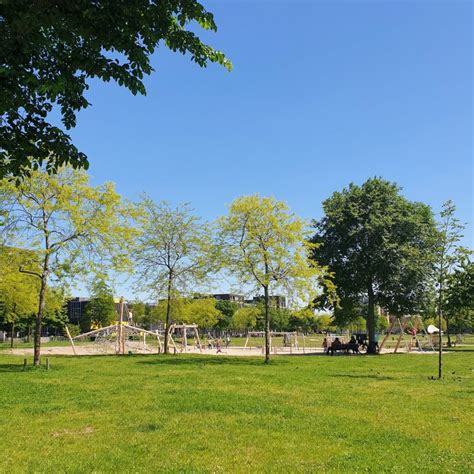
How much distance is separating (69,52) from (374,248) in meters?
34.2

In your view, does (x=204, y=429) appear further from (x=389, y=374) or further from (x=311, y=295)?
(x=311, y=295)

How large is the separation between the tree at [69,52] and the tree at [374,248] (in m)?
32.4

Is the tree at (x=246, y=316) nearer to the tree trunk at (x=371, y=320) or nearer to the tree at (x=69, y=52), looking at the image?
the tree trunk at (x=371, y=320)

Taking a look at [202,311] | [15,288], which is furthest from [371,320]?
[202,311]

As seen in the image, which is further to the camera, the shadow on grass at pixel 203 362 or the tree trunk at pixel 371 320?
the tree trunk at pixel 371 320

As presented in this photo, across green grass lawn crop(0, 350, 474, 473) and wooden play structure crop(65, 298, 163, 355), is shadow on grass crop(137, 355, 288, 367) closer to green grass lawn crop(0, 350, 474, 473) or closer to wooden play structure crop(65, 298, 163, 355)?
green grass lawn crop(0, 350, 474, 473)

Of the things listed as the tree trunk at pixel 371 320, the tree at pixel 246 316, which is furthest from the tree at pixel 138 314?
the tree trunk at pixel 371 320

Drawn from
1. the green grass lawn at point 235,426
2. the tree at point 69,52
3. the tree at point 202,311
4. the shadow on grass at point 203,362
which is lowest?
the shadow on grass at point 203,362

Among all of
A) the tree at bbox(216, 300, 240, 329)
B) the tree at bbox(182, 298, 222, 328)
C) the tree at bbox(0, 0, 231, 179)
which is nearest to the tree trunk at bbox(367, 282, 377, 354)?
the tree at bbox(182, 298, 222, 328)

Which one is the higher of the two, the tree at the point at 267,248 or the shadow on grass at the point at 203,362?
the tree at the point at 267,248

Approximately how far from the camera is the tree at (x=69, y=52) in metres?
5.14

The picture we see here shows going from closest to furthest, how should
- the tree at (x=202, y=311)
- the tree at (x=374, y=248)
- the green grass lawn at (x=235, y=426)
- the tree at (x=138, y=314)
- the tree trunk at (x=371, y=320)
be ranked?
the green grass lawn at (x=235, y=426), the tree at (x=374, y=248), the tree trunk at (x=371, y=320), the tree at (x=202, y=311), the tree at (x=138, y=314)

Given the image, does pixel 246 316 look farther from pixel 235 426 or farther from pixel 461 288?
pixel 235 426

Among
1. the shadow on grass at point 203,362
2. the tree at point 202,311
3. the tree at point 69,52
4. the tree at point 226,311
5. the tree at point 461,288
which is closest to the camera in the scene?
the tree at point 69,52
